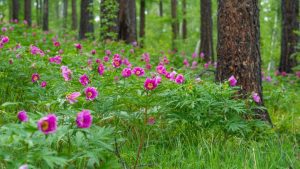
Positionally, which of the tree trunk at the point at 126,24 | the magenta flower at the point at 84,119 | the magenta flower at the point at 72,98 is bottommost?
the magenta flower at the point at 84,119

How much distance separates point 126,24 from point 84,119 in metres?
10.3

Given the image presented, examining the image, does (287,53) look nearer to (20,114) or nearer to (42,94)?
(42,94)

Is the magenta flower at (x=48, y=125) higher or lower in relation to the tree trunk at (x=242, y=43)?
lower

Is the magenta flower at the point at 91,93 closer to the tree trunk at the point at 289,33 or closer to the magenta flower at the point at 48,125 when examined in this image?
the magenta flower at the point at 48,125

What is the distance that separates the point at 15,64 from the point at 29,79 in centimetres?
25

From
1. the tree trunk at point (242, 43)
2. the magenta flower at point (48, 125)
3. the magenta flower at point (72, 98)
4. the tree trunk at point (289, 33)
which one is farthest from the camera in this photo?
the tree trunk at point (289, 33)

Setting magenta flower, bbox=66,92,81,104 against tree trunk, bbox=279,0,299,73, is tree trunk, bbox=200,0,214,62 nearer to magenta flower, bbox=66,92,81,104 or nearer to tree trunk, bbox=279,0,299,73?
tree trunk, bbox=279,0,299,73

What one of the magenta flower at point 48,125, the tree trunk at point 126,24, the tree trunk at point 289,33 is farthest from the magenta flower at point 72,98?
the tree trunk at point 289,33

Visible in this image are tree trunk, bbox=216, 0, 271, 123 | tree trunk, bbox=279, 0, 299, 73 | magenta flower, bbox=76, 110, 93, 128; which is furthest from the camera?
tree trunk, bbox=279, 0, 299, 73

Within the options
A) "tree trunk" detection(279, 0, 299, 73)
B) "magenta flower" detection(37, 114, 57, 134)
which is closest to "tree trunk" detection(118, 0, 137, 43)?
"tree trunk" detection(279, 0, 299, 73)

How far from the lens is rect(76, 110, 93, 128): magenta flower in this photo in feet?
7.70

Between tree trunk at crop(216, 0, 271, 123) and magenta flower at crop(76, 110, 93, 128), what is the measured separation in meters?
2.72

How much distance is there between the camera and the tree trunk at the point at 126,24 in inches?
490

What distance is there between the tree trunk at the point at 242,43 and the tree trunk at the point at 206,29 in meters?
9.37
